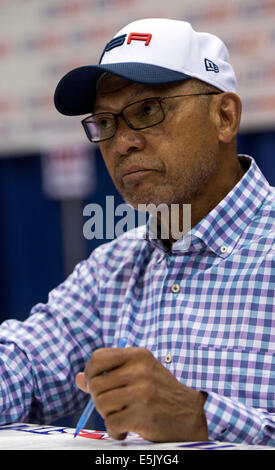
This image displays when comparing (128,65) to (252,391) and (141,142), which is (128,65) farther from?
(252,391)

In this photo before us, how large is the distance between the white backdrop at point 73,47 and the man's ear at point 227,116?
1.35 m

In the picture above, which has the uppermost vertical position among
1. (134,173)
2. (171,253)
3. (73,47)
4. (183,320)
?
(73,47)

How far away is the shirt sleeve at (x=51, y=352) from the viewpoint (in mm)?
1585

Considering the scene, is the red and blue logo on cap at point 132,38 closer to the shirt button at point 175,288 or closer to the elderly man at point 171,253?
the elderly man at point 171,253

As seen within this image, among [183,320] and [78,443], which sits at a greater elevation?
[183,320]

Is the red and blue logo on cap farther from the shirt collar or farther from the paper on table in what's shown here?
the paper on table

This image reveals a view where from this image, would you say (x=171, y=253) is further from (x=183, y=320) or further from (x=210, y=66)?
(x=210, y=66)

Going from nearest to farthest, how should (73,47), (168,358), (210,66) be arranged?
(168,358), (210,66), (73,47)

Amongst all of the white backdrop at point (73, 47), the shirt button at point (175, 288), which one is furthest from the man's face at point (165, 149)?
the white backdrop at point (73, 47)

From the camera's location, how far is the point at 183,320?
4.95 feet

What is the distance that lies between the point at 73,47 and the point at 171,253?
7.14 ft

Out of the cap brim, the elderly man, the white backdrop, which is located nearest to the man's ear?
the elderly man

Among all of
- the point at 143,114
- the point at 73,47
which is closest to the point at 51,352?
the point at 143,114
